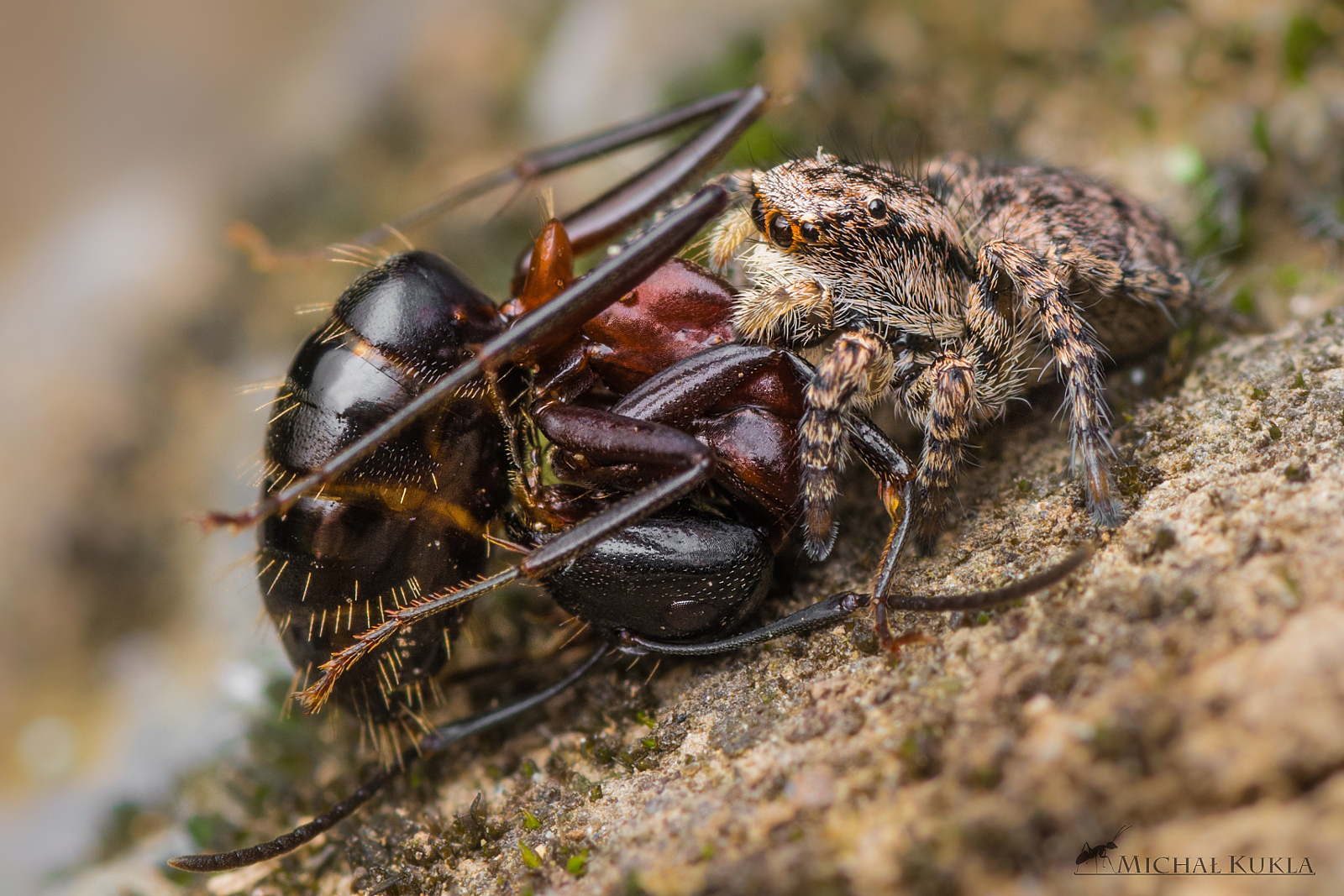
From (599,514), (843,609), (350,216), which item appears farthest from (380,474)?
(350,216)

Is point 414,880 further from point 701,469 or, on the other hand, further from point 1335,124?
point 1335,124

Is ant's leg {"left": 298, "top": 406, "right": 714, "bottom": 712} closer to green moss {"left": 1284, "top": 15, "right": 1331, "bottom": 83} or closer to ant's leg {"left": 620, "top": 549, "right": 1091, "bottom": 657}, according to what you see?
ant's leg {"left": 620, "top": 549, "right": 1091, "bottom": 657}

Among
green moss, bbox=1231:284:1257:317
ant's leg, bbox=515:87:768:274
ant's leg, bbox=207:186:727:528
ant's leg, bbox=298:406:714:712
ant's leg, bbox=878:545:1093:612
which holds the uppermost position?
ant's leg, bbox=515:87:768:274

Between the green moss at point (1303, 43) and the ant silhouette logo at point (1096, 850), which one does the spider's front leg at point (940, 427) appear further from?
the green moss at point (1303, 43)

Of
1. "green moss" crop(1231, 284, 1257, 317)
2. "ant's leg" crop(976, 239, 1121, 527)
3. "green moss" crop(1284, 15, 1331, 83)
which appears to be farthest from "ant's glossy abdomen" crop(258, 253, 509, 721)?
"green moss" crop(1284, 15, 1331, 83)

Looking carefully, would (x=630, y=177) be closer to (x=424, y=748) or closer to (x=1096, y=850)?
(x=424, y=748)

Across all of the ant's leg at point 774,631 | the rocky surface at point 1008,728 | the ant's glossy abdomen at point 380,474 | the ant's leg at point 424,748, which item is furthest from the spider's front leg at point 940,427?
the ant's glossy abdomen at point 380,474
